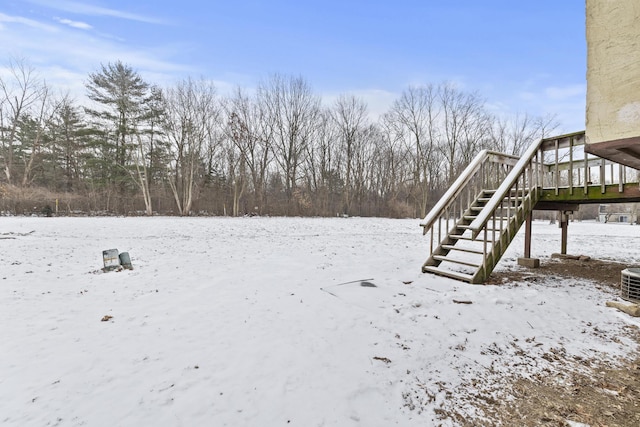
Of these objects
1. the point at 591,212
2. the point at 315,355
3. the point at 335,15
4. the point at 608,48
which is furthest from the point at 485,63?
the point at 591,212

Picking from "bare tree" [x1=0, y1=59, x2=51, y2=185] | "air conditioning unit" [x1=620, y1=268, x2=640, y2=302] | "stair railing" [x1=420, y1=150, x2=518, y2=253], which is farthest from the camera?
"bare tree" [x1=0, y1=59, x2=51, y2=185]

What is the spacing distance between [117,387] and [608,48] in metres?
3.81

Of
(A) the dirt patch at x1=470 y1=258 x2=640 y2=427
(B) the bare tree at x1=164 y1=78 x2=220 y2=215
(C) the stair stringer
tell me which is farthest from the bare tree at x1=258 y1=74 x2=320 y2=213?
(A) the dirt patch at x1=470 y1=258 x2=640 y2=427

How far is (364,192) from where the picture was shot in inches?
1049

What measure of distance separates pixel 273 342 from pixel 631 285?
4596 millimetres

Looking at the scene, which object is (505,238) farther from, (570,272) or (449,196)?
(570,272)

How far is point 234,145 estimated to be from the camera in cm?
2289

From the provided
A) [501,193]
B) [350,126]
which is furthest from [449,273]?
[350,126]

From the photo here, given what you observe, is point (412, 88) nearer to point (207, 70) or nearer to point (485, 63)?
point (485, 63)

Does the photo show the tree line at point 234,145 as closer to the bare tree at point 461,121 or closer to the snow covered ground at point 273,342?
the bare tree at point 461,121

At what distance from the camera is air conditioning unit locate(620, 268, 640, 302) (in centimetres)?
359

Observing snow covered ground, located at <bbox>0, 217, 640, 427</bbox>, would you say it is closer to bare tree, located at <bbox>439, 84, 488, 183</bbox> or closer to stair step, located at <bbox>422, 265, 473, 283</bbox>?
stair step, located at <bbox>422, 265, 473, 283</bbox>

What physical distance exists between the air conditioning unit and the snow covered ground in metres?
0.35

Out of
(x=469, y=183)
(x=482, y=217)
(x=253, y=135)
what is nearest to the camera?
(x=482, y=217)
